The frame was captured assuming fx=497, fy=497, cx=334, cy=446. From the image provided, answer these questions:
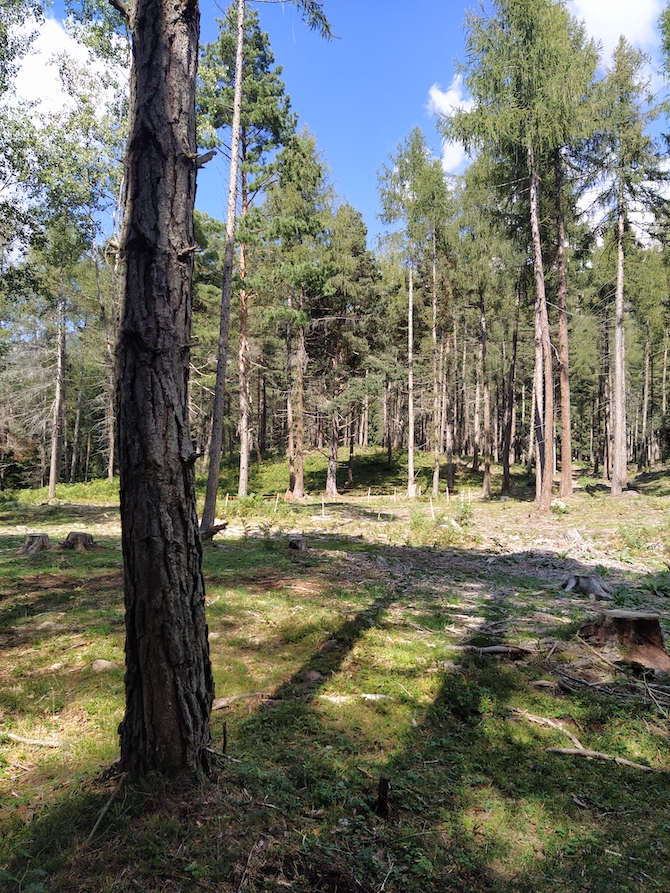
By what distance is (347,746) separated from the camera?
3.58m

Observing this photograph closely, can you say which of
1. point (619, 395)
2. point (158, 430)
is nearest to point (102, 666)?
point (158, 430)

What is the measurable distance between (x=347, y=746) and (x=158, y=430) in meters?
2.64

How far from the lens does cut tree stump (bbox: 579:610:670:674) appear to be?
16.6 ft

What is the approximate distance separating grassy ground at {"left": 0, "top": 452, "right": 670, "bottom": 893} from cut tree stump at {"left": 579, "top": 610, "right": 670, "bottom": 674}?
271 mm

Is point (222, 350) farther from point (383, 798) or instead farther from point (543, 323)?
point (543, 323)

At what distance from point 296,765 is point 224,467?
30.2 metres

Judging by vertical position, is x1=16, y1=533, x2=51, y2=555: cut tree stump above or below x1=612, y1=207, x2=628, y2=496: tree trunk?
below

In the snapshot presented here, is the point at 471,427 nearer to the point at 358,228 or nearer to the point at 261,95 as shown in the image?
the point at 358,228

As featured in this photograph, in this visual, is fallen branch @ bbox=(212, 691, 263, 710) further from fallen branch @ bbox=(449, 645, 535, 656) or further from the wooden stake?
fallen branch @ bbox=(449, 645, 535, 656)

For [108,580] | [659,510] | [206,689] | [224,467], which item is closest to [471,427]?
[224,467]

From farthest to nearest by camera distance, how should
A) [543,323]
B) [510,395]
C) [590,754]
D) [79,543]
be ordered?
[510,395] → [543,323] → [79,543] → [590,754]

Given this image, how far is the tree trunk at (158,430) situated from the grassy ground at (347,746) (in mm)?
405

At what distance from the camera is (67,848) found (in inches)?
90.8

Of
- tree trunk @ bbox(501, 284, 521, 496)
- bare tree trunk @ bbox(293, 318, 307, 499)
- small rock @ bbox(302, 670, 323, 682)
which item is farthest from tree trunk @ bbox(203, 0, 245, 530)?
tree trunk @ bbox(501, 284, 521, 496)
